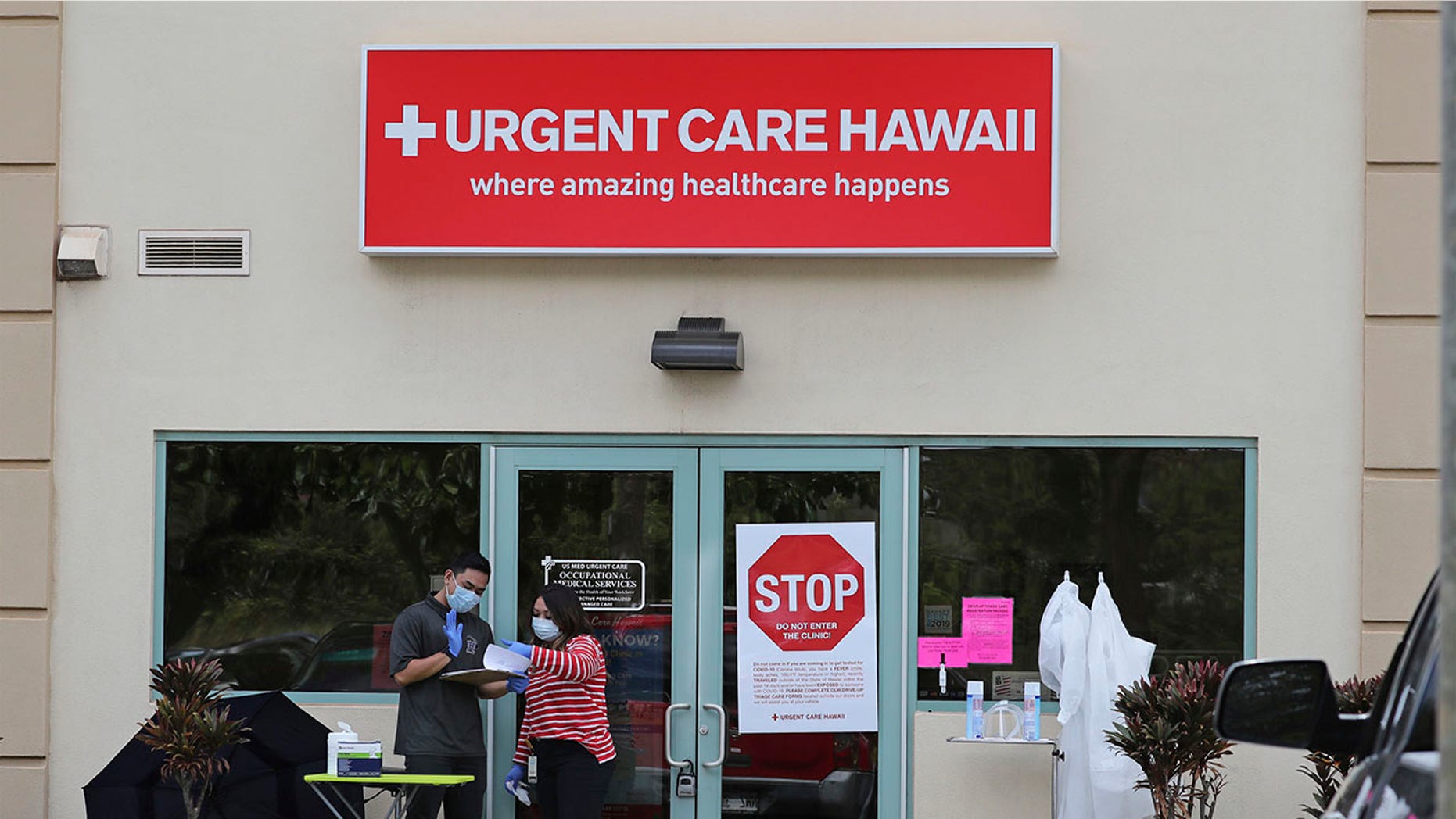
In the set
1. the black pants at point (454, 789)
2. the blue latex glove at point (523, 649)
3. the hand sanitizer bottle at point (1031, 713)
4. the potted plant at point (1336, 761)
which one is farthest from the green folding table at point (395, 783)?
the potted plant at point (1336, 761)

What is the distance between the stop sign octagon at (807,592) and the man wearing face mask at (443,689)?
52.6 inches

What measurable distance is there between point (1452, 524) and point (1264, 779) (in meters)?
6.48

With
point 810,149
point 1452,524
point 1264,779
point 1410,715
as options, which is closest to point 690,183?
point 810,149

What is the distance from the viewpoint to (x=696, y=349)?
27.8 feet

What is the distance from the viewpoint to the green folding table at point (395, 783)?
25.1ft

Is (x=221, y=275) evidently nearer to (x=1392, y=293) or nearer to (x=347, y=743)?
(x=347, y=743)

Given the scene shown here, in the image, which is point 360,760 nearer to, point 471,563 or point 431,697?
point 431,697

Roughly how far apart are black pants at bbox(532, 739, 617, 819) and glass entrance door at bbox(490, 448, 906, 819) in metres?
0.53

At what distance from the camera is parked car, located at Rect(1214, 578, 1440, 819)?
306 cm

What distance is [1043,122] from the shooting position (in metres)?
8.57

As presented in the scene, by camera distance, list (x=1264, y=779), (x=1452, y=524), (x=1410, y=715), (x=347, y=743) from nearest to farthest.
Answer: (x=1452, y=524), (x=1410, y=715), (x=347, y=743), (x=1264, y=779)

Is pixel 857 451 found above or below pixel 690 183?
below

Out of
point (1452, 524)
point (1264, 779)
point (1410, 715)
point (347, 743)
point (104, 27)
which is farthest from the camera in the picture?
point (104, 27)

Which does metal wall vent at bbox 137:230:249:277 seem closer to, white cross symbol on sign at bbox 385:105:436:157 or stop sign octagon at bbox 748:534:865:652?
white cross symbol on sign at bbox 385:105:436:157
